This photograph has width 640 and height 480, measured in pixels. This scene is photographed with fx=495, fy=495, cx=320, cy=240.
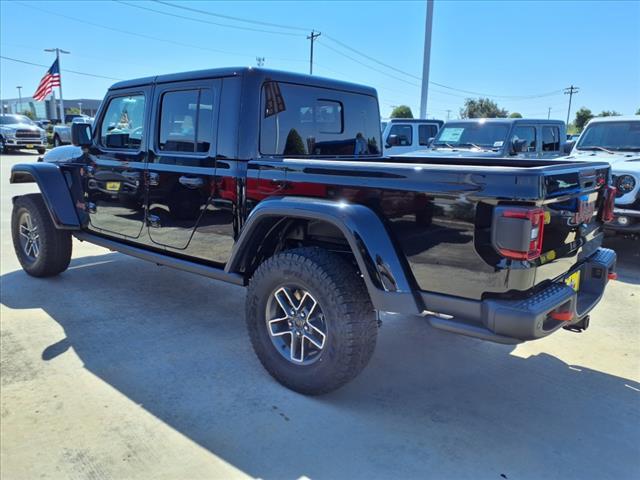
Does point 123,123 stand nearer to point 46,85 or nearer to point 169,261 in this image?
point 169,261

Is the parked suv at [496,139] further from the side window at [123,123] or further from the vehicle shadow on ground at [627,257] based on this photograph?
the side window at [123,123]

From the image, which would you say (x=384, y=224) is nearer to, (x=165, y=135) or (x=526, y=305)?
(x=526, y=305)

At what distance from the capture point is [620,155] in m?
6.75

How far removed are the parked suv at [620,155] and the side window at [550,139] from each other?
85.5 inches

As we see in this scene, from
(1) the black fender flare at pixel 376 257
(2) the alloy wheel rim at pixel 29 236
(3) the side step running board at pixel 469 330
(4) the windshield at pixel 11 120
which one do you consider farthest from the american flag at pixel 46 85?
(3) the side step running board at pixel 469 330

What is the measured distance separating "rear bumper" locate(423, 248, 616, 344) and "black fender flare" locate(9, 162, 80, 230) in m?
3.57

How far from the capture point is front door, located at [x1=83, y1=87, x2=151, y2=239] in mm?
3930

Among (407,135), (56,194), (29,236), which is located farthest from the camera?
(407,135)

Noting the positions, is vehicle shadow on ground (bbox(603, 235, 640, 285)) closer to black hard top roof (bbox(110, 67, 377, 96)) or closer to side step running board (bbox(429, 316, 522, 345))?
black hard top roof (bbox(110, 67, 377, 96))

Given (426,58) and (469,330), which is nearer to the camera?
(469,330)

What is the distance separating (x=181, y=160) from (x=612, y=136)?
21.2 ft

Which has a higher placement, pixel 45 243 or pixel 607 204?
pixel 607 204

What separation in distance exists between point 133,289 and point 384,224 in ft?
10.2

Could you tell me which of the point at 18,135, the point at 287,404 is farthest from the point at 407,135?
the point at 18,135
